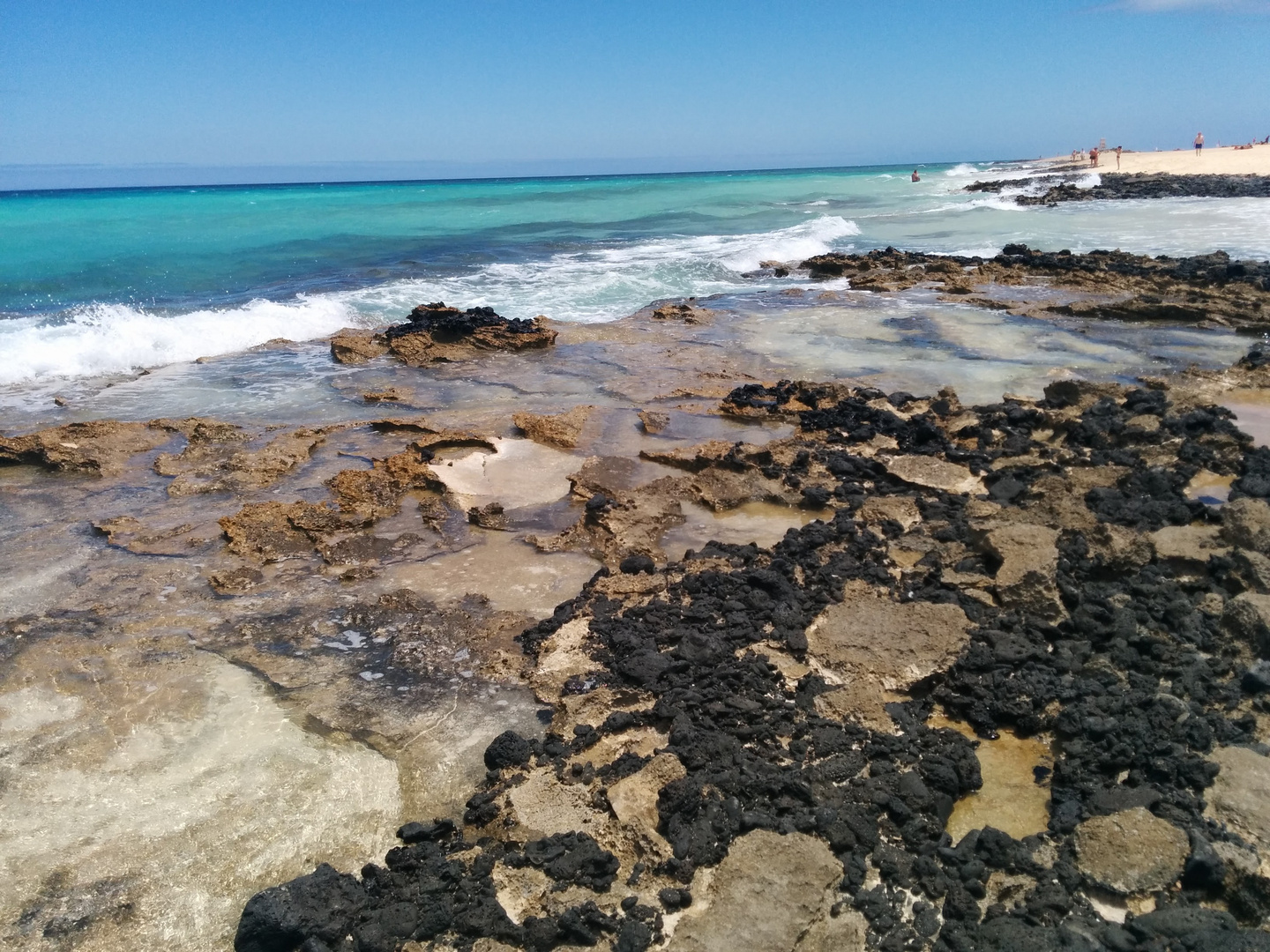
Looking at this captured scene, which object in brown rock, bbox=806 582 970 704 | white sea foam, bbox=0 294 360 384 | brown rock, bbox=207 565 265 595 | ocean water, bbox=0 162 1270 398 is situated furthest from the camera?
ocean water, bbox=0 162 1270 398

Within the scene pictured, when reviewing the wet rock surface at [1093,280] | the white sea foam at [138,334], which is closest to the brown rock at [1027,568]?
the wet rock surface at [1093,280]

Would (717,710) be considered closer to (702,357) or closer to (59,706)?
(59,706)

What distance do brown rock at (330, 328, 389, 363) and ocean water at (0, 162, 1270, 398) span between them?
Answer: 2133 millimetres

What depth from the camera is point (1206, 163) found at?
50.5 m

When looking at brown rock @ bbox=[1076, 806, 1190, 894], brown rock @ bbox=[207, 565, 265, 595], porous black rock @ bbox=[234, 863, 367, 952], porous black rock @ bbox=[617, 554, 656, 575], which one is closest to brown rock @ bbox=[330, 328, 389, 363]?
brown rock @ bbox=[207, 565, 265, 595]

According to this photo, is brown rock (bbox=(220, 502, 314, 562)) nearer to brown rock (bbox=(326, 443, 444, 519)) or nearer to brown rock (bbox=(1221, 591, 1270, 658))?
brown rock (bbox=(326, 443, 444, 519))

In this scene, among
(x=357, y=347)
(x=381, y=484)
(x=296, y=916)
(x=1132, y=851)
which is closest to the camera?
(x=296, y=916)

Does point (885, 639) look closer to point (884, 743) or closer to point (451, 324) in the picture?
point (884, 743)

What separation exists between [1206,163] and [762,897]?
207 feet

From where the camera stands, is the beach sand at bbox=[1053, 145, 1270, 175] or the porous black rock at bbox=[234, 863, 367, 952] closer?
the porous black rock at bbox=[234, 863, 367, 952]

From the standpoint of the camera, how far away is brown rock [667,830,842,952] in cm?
293

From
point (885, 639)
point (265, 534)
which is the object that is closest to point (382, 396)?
point (265, 534)

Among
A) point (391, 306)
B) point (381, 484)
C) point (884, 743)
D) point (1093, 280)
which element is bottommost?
point (884, 743)

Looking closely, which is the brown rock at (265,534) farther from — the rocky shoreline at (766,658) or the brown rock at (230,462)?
the brown rock at (230,462)
